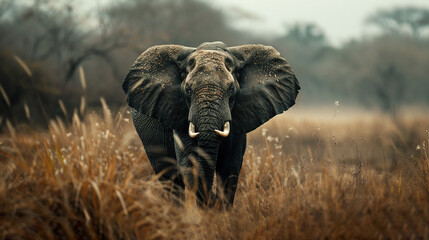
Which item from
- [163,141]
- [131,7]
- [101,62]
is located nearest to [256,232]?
[163,141]

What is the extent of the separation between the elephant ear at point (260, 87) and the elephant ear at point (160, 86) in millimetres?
645

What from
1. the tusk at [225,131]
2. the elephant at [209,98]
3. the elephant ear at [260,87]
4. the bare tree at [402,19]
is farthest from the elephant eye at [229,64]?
the bare tree at [402,19]

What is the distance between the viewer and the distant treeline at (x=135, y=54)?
55.9 ft

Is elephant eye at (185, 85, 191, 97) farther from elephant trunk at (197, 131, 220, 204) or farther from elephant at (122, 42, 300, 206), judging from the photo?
elephant trunk at (197, 131, 220, 204)

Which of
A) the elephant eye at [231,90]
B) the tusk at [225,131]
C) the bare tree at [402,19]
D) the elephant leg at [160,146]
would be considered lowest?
the elephant leg at [160,146]

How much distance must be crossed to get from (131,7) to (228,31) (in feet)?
29.2

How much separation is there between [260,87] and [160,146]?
162 centimetres

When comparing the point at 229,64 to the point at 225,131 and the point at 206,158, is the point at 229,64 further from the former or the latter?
the point at 206,158

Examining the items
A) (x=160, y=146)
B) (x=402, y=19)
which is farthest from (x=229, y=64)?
(x=402, y=19)

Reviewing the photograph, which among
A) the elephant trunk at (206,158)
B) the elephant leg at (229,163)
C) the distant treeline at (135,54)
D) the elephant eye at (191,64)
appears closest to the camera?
the elephant trunk at (206,158)

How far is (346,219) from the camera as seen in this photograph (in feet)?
11.6

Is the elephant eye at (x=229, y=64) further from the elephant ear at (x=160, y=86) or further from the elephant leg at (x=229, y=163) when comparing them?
the elephant leg at (x=229, y=163)

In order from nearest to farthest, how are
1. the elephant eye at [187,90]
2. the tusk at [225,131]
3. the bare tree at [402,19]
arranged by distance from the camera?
the tusk at [225,131] → the elephant eye at [187,90] → the bare tree at [402,19]

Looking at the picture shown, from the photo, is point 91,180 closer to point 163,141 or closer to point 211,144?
point 211,144
